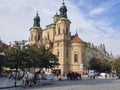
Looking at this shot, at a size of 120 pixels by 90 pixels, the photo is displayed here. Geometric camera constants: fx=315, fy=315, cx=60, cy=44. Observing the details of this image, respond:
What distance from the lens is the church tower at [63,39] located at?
102m

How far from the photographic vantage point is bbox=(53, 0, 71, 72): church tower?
102 m

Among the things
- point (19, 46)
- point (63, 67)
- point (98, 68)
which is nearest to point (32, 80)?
point (19, 46)

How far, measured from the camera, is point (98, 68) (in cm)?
11619

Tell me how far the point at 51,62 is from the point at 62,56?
38240 mm

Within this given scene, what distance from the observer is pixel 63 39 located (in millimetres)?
101938

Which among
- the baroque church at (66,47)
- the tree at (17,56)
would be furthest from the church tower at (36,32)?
the tree at (17,56)

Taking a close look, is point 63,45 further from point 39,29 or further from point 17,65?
point 17,65

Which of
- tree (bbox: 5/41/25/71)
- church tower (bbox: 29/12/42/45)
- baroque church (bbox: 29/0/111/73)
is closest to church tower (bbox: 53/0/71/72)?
baroque church (bbox: 29/0/111/73)

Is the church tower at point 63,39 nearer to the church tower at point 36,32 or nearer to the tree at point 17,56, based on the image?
the church tower at point 36,32

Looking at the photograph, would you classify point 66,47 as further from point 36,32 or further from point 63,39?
point 36,32

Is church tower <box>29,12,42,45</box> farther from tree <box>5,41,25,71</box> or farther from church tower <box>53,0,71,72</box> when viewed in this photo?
tree <box>5,41,25,71</box>

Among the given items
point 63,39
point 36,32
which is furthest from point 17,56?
point 36,32

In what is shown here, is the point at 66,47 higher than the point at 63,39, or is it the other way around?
the point at 63,39

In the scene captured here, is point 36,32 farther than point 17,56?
Yes
